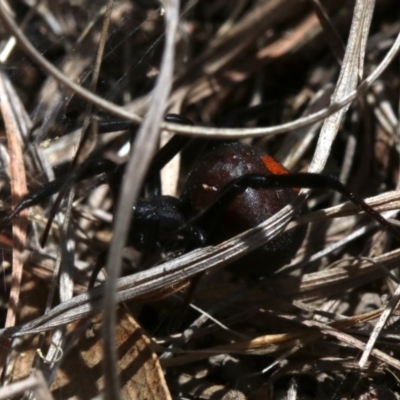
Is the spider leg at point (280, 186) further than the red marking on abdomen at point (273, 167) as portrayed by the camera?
No

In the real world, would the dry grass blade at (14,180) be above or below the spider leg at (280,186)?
above

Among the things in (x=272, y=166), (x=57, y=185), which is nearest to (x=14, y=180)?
(x=57, y=185)

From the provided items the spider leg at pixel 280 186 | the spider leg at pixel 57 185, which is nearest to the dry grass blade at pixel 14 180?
the spider leg at pixel 57 185

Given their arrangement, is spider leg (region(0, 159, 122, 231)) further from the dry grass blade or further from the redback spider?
the dry grass blade

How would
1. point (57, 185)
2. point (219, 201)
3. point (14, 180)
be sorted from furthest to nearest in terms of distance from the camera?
point (14, 180) < point (219, 201) < point (57, 185)

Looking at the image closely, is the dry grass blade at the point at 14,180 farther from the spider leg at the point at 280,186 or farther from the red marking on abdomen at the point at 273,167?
the red marking on abdomen at the point at 273,167

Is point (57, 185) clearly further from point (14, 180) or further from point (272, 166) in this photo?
point (272, 166)

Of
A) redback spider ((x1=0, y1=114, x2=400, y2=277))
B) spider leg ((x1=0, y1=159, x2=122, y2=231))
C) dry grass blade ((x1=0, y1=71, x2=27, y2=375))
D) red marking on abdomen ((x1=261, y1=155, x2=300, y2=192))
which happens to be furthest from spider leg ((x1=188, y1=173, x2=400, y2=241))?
dry grass blade ((x1=0, y1=71, x2=27, y2=375))

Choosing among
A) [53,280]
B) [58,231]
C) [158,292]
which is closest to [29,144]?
[58,231]
